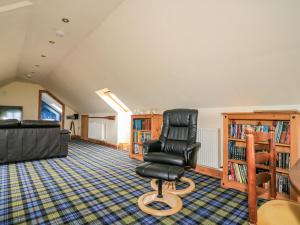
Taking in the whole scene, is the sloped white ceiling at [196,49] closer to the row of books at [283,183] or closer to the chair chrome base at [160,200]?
the row of books at [283,183]

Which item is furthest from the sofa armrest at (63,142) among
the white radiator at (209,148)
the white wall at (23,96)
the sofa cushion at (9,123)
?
the white wall at (23,96)

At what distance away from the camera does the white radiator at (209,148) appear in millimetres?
3006

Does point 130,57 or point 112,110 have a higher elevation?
point 130,57

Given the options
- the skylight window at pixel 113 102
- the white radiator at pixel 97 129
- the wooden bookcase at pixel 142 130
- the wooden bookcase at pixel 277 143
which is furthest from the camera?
the white radiator at pixel 97 129

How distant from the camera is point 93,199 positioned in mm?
2111

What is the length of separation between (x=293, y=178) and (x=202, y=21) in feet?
5.83

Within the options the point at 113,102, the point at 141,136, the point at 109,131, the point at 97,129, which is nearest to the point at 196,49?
the point at 141,136

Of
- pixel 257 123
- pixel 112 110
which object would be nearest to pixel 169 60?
pixel 257 123

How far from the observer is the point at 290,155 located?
210cm

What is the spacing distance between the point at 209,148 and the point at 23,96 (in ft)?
24.9

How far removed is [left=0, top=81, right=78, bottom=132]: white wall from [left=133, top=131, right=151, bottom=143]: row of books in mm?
5550

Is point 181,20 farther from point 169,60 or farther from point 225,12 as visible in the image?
point 169,60

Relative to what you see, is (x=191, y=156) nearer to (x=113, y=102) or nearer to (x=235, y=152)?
(x=235, y=152)

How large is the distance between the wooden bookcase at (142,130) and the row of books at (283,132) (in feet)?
6.96
